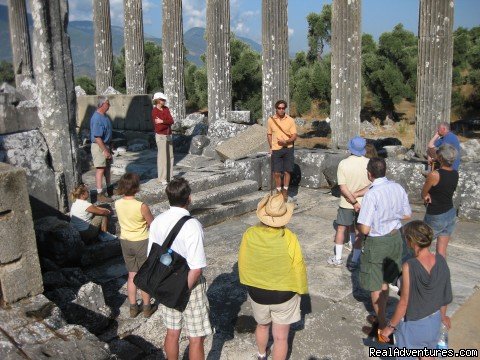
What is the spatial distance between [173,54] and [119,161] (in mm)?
7671

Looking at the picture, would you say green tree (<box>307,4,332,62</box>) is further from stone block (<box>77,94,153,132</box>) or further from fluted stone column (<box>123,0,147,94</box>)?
stone block (<box>77,94,153,132</box>)

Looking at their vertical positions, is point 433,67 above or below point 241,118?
above

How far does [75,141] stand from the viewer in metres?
7.68

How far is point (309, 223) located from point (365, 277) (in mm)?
3644

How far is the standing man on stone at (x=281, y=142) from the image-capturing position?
8586 mm

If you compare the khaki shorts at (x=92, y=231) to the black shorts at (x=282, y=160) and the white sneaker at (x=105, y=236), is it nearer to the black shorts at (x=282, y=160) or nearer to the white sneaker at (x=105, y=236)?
the white sneaker at (x=105, y=236)

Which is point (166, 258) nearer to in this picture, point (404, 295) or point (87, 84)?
point (404, 295)

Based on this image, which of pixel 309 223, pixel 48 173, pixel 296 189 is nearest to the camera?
pixel 48 173

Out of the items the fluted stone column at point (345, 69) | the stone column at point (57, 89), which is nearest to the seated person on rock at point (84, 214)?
the stone column at point (57, 89)

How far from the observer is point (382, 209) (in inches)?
175

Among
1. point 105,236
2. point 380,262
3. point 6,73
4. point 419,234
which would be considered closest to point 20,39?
point 105,236

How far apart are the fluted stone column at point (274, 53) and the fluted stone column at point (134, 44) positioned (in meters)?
6.84

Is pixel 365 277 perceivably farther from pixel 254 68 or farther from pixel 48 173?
pixel 254 68

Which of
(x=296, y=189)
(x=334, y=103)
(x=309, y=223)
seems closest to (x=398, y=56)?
(x=334, y=103)
